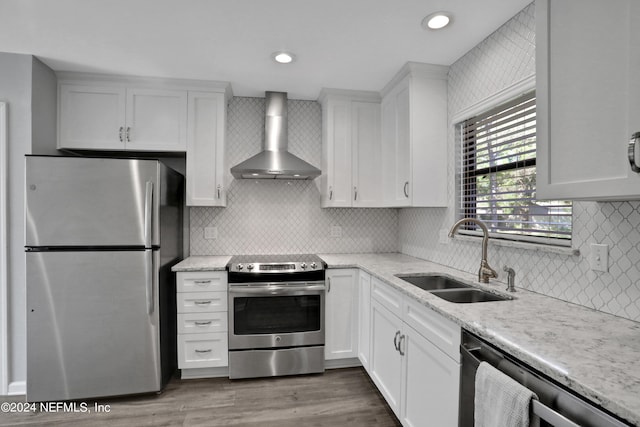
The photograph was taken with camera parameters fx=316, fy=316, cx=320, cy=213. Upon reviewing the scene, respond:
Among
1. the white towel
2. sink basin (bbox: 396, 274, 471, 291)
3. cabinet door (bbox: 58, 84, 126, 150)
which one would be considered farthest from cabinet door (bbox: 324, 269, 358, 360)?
cabinet door (bbox: 58, 84, 126, 150)

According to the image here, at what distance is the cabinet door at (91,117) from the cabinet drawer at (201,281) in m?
1.25

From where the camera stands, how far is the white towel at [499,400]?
0.94 meters

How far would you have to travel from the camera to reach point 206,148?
2.84 m

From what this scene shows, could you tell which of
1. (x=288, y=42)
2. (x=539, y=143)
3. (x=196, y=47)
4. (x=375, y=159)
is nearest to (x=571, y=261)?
(x=539, y=143)

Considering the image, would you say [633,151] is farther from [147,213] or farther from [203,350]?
[203,350]

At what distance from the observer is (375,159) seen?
3.09m

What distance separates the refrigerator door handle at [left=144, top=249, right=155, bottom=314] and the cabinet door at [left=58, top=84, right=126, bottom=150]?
1078 millimetres

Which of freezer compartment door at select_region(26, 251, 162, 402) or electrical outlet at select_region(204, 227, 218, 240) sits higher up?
electrical outlet at select_region(204, 227, 218, 240)

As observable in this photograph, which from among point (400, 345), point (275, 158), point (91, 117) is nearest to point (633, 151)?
point (400, 345)

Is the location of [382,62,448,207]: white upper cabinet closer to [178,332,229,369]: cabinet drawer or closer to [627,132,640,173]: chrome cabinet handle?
[627,132,640,173]: chrome cabinet handle

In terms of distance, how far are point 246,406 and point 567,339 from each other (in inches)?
79.1

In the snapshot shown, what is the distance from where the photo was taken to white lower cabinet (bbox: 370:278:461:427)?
137 cm

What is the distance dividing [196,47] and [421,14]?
1.50 meters

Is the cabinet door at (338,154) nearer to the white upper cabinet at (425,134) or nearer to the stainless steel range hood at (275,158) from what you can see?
the stainless steel range hood at (275,158)
